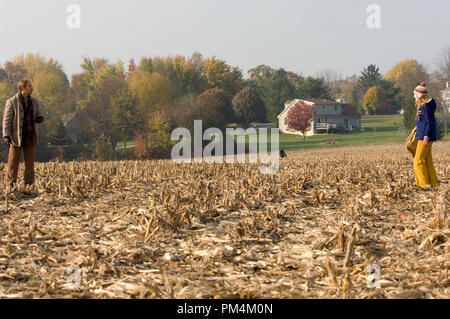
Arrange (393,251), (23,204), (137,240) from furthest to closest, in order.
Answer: (23,204) → (137,240) → (393,251)

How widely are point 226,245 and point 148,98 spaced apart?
197ft

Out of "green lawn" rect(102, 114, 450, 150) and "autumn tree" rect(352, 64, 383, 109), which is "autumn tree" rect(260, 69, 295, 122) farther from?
"autumn tree" rect(352, 64, 383, 109)

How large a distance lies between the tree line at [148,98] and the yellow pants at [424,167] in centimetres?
3984

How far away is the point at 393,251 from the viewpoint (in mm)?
4973

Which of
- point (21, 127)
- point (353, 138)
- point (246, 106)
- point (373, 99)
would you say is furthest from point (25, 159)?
point (373, 99)

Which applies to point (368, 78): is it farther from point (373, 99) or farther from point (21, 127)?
point (21, 127)

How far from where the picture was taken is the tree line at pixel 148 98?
51031mm

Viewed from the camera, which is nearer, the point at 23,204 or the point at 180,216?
the point at 180,216

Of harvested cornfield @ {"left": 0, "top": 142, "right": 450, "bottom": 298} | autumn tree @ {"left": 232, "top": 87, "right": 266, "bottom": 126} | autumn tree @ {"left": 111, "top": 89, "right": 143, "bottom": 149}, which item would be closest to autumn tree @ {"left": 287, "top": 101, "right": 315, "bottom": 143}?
autumn tree @ {"left": 232, "top": 87, "right": 266, "bottom": 126}

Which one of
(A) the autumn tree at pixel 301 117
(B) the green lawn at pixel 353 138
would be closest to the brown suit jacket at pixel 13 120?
(B) the green lawn at pixel 353 138

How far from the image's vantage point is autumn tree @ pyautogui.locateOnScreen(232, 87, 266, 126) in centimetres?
7581
